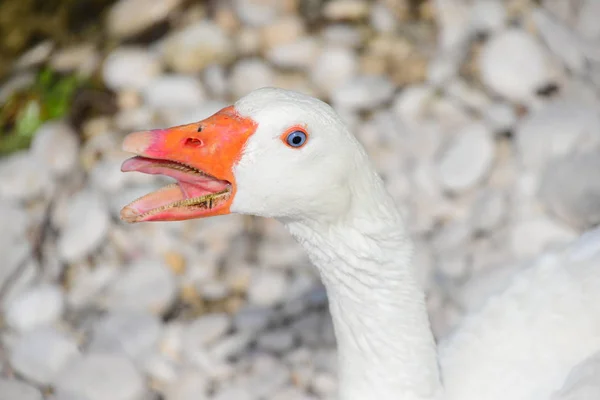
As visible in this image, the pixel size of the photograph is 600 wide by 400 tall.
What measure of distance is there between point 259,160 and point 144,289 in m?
1.50

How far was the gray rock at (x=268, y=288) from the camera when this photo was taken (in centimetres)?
291

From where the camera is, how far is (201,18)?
150 inches

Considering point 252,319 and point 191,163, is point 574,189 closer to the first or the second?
point 252,319

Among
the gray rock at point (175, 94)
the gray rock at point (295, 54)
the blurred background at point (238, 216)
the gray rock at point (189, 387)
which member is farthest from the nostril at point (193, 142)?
the gray rock at point (295, 54)

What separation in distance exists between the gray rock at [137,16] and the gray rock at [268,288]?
55.5 inches

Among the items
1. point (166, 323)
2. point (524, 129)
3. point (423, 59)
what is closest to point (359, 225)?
point (166, 323)

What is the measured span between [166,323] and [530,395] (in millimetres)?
1411

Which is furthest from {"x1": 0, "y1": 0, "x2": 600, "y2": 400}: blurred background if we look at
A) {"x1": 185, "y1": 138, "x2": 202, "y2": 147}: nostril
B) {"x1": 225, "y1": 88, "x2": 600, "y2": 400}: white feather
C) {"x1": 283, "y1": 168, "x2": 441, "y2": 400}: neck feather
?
{"x1": 185, "y1": 138, "x2": 202, "y2": 147}: nostril

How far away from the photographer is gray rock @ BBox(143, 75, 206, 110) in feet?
11.6

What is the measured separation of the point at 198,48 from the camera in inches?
145

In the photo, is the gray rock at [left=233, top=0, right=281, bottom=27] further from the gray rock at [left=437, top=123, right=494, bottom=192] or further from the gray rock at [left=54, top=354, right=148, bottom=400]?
the gray rock at [left=54, top=354, right=148, bottom=400]

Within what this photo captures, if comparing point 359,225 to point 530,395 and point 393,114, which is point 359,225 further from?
point 393,114

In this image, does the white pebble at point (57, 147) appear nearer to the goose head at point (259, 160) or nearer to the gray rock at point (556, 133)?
the gray rock at point (556, 133)

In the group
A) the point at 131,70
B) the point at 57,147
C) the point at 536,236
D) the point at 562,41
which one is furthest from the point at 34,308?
the point at 562,41
